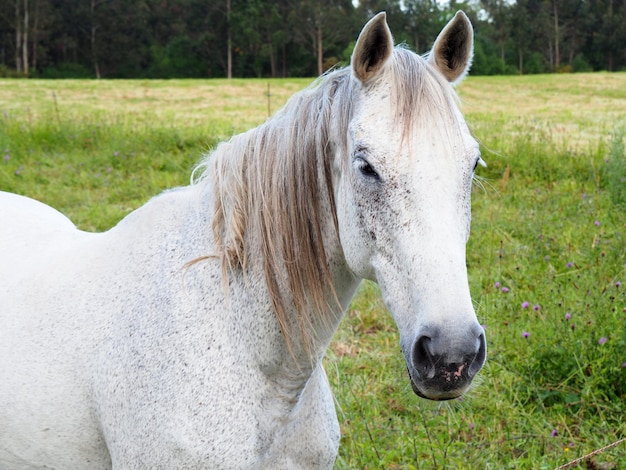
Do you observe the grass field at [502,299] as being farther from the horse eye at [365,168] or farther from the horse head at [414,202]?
the horse eye at [365,168]

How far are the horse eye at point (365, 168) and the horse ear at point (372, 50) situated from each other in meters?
0.24

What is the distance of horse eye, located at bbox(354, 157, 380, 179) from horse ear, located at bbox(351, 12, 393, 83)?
244 millimetres

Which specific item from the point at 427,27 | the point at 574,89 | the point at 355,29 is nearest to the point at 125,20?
the point at 355,29

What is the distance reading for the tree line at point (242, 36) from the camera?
49.4 meters

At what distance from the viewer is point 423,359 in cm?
141

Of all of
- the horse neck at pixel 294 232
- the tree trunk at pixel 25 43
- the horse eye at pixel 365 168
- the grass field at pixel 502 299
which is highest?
the tree trunk at pixel 25 43

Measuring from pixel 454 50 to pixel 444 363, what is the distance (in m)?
0.90

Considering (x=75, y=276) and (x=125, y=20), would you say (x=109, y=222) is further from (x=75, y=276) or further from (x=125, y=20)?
(x=125, y=20)

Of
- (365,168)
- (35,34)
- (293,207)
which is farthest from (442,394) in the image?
(35,34)

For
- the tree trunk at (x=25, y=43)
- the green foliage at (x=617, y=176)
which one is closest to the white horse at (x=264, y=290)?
the green foliage at (x=617, y=176)

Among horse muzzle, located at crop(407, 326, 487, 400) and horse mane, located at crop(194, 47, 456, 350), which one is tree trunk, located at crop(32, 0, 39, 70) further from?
horse muzzle, located at crop(407, 326, 487, 400)

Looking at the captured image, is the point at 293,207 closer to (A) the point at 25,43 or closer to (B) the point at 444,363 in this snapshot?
(B) the point at 444,363

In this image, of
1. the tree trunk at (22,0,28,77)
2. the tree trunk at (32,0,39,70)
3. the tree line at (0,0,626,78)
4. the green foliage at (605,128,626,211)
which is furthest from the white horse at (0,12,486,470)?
the tree trunk at (32,0,39,70)

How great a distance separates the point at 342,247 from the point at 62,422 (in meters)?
1.08
